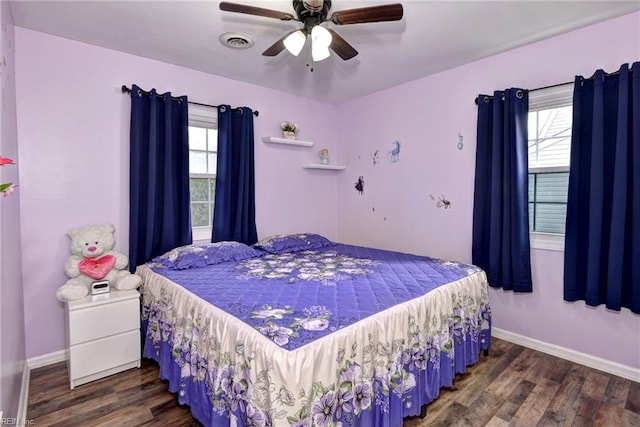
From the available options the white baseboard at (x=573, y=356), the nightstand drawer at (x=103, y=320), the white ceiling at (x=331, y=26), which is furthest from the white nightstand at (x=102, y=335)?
the white baseboard at (x=573, y=356)

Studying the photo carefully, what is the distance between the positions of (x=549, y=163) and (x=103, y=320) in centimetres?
345

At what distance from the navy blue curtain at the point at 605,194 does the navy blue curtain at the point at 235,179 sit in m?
2.67

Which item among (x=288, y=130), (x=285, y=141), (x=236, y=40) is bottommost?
(x=285, y=141)

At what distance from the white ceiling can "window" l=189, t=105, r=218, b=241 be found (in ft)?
1.58

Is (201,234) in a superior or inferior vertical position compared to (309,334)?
superior

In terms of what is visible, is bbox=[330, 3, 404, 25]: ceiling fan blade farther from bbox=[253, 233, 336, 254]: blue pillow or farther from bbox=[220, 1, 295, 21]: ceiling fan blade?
bbox=[253, 233, 336, 254]: blue pillow

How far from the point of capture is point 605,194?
2293 millimetres

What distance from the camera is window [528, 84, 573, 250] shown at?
2.59 m

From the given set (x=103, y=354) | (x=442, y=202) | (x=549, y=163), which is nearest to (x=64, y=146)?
(x=103, y=354)

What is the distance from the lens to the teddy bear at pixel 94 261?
7.93 ft

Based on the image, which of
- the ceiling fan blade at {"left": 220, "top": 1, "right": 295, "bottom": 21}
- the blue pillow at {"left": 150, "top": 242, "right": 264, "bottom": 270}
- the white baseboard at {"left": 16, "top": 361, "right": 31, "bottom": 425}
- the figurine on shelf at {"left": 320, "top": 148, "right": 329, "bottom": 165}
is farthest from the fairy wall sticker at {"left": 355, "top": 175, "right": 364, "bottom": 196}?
the white baseboard at {"left": 16, "top": 361, "right": 31, "bottom": 425}

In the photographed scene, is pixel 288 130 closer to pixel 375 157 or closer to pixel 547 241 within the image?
pixel 375 157

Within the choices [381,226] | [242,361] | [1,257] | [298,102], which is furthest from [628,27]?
[1,257]

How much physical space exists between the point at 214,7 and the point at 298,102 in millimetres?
1886
